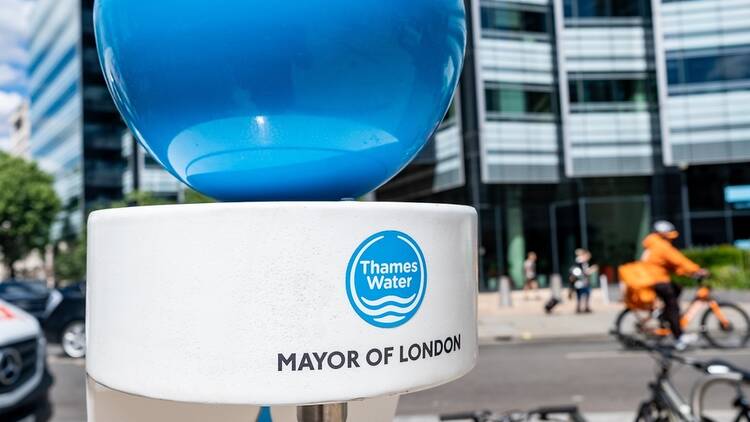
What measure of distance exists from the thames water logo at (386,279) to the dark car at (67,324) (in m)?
10.7

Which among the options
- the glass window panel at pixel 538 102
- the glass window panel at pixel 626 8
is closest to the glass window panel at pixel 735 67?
the glass window panel at pixel 626 8

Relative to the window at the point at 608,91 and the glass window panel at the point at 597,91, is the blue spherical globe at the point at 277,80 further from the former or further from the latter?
the glass window panel at the point at 597,91

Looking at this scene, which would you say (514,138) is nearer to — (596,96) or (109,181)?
(596,96)

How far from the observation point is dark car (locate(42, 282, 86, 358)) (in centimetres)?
1079

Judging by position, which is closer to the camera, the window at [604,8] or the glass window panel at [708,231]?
the glass window panel at [708,231]

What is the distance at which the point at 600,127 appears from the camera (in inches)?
939

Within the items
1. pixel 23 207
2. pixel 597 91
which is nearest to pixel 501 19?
pixel 597 91

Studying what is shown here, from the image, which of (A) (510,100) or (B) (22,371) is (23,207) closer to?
(A) (510,100)

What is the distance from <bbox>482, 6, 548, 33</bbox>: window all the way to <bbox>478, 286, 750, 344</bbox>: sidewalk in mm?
10463

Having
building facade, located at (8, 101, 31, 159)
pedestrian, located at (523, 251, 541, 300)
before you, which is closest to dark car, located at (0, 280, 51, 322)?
pedestrian, located at (523, 251, 541, 300)

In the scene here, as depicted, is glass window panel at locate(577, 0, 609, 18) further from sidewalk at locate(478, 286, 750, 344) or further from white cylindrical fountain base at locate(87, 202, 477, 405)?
white cylindrical fountain base at locate(87, 202, 477, 405)

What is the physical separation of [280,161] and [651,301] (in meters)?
6.84

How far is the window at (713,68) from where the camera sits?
23000 millimetres

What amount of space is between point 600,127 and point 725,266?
24.0ft
